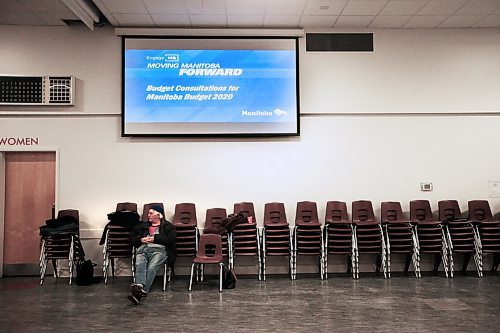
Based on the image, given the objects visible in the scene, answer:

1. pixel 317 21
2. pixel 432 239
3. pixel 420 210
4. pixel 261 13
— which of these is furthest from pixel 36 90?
pixel 432 239

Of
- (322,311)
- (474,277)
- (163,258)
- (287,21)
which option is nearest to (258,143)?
(287,21)

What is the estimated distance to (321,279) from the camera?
271 inches

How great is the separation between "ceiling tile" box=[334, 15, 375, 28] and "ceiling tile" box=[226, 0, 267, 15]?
1346 millimetres

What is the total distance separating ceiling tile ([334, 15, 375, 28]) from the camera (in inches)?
285

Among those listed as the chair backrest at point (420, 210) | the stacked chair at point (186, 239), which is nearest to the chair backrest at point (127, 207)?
the stacked chair at point (186, 239)

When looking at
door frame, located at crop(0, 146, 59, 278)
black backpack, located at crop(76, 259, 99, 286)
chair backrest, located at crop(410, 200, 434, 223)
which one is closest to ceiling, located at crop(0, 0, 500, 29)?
door frame, located at crop(0, 146, 59, 278)

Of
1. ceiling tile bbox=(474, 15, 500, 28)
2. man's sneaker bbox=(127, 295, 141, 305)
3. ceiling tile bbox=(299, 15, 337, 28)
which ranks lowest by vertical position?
man's sneaker bbox=(127, 295, 141, 305)

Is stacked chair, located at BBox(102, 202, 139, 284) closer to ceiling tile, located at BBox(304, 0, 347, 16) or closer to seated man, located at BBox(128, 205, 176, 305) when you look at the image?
seated man, located at BBox(128, 205, 176, 305)

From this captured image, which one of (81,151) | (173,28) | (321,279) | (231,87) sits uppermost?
(173,28)

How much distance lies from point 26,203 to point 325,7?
18.9 feet

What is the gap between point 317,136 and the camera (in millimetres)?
7625

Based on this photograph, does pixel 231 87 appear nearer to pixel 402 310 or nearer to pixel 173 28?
pixel 173 28

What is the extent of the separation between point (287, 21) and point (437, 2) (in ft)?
7.42

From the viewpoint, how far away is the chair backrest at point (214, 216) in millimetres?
7270
